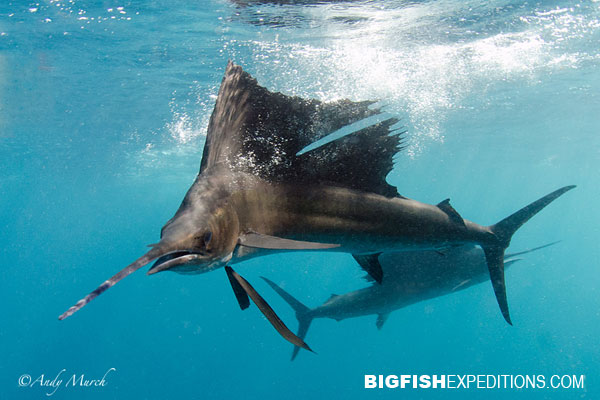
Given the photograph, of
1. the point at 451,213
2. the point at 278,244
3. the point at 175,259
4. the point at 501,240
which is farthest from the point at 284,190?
the point at 501,240

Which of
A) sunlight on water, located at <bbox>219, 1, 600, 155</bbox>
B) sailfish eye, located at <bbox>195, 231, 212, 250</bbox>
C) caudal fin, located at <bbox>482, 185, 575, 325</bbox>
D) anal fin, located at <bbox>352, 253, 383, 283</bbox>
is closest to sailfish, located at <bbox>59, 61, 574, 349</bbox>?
sailfish eye, located at <bbox>195, 231, 212, 250</bbox>

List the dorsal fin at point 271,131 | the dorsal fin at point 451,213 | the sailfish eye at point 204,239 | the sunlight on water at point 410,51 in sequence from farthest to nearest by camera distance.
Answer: the sunlight on water at point 410,51, the dorsal fin at point 451,213, the dorsal fin at point 271,131, the sailfish eye at point 204,239

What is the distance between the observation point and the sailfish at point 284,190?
1781 millimetres

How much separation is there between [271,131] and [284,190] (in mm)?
380

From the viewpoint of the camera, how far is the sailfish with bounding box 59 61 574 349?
5.84ft

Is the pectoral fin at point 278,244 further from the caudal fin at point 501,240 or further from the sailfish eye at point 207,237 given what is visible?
the caudal fin at point 501,240

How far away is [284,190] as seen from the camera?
2199 mm

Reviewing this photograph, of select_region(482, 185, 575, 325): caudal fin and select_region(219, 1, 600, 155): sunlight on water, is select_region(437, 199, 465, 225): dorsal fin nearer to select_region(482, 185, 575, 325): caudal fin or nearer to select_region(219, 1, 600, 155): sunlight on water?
select_region(482, 185, 575, 325): caudal fin

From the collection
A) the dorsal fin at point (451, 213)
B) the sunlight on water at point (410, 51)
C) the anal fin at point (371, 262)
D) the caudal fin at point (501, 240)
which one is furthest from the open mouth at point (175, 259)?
the sunlight on water at point (410, 51)

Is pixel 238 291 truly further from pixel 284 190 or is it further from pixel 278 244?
pixel 284 190

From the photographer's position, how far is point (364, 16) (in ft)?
29.1

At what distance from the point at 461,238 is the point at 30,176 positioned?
1387 inches

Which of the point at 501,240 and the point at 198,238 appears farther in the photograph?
the point at 501,240

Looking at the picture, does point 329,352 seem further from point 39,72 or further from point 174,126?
point 39,72
